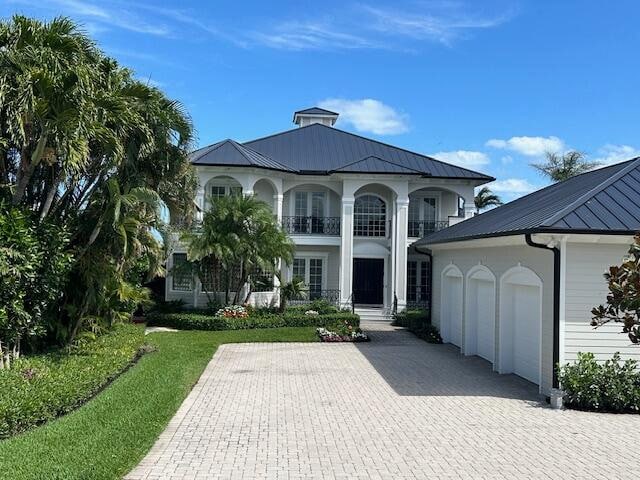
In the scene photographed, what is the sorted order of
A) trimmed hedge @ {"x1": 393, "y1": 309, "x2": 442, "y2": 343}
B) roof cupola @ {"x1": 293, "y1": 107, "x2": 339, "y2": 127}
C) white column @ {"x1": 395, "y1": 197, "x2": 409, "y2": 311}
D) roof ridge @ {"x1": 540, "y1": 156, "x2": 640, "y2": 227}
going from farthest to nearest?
1. roof cupola @ {"x1": 293, "y1": 107, "x2": 339, "y2": 127}
2. white column @ {"x1": 395, "y1": 197, "x2": 409, "y2": 311}
3. trimmed hedge @ {"x1": 393, "y1": 309, "x2": 442, "y2": 343}
4. roof ridge @ {"x1": 540, "y1": 156, "x2": 640, "y2": 227}

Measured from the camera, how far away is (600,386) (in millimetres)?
10117

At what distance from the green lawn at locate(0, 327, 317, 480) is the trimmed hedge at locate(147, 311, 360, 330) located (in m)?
7.07

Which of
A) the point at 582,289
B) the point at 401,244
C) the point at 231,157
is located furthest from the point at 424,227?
the point at 582,289

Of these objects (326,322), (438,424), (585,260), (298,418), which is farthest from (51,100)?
(326,322)

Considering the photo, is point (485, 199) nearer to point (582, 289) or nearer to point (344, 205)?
point (344, 205)

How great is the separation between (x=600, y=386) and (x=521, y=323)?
9.37ft

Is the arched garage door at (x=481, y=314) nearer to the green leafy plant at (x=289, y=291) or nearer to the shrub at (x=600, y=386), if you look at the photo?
the shrub at (x=600, y=386)

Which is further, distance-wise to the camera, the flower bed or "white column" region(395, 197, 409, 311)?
"white column" region(395, 197, 409, 311)

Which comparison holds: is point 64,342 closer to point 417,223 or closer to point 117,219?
point 117,219

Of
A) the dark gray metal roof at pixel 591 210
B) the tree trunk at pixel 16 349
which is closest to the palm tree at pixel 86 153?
the tree trunk at pixel 16 349

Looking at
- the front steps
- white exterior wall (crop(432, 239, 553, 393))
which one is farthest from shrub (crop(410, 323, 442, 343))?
the front steps

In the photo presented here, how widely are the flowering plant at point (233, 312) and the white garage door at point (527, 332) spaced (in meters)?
10.8

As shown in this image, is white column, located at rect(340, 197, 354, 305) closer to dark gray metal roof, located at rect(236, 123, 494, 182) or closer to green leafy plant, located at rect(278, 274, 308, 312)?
dark gray metal roof, located at rect(236, 123, 494, 182)

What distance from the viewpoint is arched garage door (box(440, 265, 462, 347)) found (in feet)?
56.5
